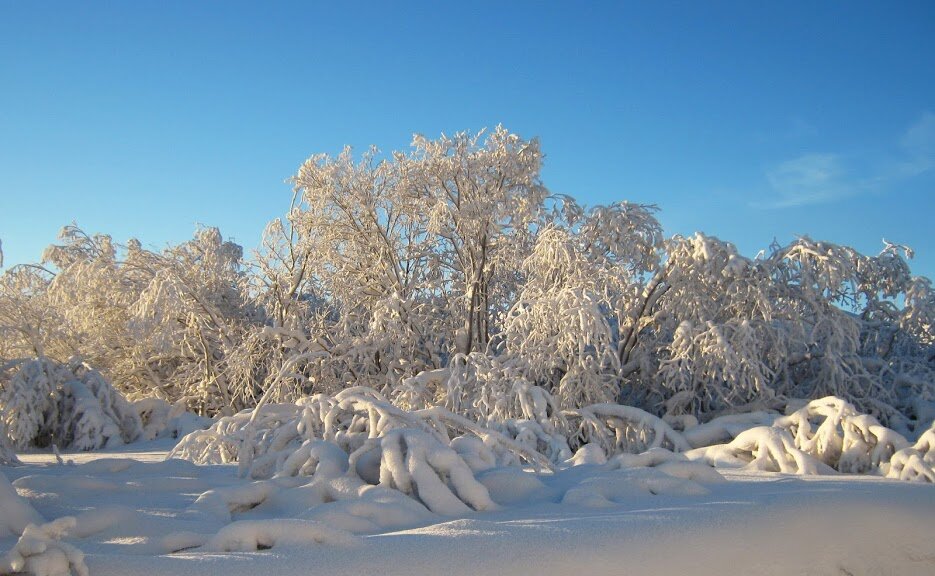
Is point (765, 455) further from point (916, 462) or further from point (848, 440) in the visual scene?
point (916, 462)

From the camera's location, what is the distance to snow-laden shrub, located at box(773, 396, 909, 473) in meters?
6.22

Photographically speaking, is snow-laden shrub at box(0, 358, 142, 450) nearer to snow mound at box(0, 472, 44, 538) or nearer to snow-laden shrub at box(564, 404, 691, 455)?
snow-laden shrub at box(564, 404, 691, 455)

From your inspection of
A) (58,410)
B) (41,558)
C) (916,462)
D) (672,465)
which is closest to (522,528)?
(41,558)

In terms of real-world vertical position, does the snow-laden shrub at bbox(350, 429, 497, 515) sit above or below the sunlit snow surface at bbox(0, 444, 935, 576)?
above

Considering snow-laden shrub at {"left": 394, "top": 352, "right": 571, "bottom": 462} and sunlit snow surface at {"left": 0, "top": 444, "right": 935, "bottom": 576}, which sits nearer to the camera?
sunlit snow surface at {"left": 0, "top": 444, "right": 935, "bottom": 576}

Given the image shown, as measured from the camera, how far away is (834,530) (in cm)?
375

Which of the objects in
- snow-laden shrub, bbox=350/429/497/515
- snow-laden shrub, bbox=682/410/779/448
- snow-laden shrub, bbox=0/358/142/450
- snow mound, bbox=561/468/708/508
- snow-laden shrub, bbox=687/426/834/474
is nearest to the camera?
snow-laden shrub, bbox=350/429/497/515

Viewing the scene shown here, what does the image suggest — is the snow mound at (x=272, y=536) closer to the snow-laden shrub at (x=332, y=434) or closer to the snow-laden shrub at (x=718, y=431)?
the snow-laden shrub at (x=332, y=434)

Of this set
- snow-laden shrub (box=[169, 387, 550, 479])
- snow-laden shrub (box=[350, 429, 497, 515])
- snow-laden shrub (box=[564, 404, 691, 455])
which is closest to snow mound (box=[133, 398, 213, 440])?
snow-laden shrub (box=[169, 387, 550, 479])

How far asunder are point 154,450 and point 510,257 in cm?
548

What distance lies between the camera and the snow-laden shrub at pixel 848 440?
622cm

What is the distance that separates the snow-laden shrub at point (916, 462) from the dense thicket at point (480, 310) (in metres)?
2.86

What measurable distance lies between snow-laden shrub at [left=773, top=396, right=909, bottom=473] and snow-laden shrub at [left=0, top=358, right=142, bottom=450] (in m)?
7.62

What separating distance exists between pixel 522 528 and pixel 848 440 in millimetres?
4480
